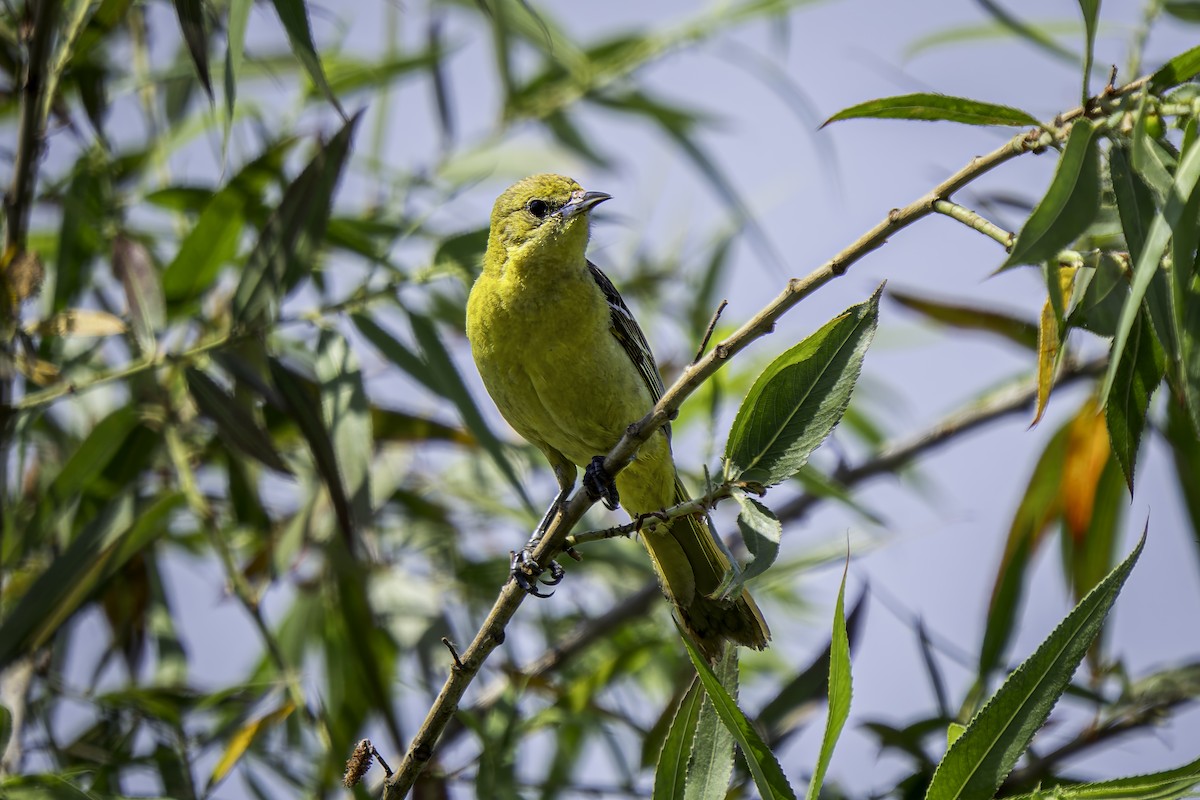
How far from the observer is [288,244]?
11.4ft

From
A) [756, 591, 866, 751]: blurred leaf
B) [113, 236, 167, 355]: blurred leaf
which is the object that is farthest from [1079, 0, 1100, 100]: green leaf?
[113, 236, 167, 355]: blurred leaf

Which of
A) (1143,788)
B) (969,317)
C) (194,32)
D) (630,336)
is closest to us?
(1143,788)

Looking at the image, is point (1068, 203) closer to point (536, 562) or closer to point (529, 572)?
point (536, 562)

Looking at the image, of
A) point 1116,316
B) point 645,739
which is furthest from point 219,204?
point 1116,316

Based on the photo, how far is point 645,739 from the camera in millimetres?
3719

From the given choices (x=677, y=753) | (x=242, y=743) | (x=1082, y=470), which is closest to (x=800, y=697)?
(x=677, y=753)

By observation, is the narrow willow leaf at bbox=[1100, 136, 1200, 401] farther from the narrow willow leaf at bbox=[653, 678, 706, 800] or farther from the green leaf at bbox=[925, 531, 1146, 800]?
the narrow willow leaf at bbox=[653, 678, 706, 800]

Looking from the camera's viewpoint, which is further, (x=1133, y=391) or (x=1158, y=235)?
(x=1133, y=391)

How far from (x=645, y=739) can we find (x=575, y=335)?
1.18 m

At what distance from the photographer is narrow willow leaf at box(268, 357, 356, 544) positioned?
3139 millimetres

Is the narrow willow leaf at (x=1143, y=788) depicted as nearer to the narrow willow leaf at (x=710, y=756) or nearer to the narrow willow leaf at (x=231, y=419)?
the narrow willow leaf at (x=710, y=756)

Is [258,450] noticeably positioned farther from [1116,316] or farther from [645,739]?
[1116,316]

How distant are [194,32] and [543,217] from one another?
1245 millimetres

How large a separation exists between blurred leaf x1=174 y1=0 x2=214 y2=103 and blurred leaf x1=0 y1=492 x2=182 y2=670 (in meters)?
1.25
